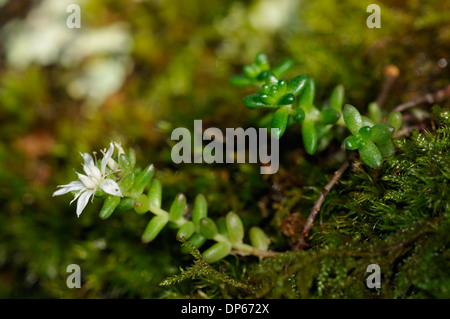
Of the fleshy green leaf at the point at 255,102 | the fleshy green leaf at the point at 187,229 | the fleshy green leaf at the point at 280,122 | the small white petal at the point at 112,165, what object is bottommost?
the fleshy green leaf at the point at 187,229

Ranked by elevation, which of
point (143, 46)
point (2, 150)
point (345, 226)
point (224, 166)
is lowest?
point (345, 226)

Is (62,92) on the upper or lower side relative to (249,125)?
upper

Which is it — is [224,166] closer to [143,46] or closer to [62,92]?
[143,46]

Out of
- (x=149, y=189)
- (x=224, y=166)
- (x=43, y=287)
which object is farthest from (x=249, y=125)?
(x=43, y=287)

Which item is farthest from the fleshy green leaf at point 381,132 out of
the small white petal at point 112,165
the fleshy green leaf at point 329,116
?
the small white petal at point 112,165

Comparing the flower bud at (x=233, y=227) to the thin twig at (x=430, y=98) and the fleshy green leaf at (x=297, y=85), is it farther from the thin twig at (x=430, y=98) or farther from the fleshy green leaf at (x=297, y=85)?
the thin twig at (x=430, y=98)

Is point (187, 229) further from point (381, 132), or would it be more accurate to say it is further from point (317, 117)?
point (381, 132)

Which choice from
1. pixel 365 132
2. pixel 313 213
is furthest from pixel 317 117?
pixel 313 213
